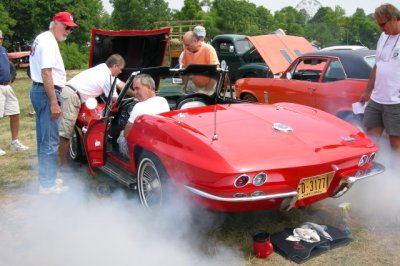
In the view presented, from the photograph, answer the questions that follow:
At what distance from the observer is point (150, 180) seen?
3645 millimetres

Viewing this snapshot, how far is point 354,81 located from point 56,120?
379cm

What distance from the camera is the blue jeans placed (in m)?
4.32

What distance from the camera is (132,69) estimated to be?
600cm

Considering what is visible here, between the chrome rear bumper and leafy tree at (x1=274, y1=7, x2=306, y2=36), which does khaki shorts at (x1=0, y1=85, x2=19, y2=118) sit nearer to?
the chrome rear bumper

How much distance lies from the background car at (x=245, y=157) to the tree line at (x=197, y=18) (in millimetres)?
24726

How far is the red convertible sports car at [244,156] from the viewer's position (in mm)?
2885

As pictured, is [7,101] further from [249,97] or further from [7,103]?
[249,97]

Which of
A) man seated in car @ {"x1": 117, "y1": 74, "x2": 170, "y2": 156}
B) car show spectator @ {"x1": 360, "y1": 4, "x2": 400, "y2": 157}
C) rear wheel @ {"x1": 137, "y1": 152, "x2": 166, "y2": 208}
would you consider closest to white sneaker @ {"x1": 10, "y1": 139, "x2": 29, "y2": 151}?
man seated in car @ {"x1": 117, "y1": 74, "x2": 170, "y2": 156}

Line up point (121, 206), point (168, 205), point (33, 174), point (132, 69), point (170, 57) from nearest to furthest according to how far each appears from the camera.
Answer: point (168, 205)
point (121, 206)
point (33, 174)
point (132, 69)
point (170, 57)

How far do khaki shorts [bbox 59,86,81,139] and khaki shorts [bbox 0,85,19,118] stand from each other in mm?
1970

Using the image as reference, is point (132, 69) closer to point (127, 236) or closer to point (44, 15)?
point (127, 236)

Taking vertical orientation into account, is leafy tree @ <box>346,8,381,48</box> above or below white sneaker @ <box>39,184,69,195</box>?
above

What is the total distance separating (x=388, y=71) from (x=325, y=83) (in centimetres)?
202

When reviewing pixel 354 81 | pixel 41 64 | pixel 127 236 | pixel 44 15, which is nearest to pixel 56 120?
pixel 41 64
